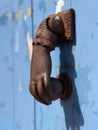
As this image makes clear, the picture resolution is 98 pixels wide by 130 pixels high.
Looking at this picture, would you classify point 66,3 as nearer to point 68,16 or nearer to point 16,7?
point 68,16

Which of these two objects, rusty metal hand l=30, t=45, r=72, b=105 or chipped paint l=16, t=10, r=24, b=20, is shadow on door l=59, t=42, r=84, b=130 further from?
chipped paint l=16, t=10, r=24, b=20

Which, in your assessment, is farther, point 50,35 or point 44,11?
point 44,11

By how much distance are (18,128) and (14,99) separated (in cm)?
10

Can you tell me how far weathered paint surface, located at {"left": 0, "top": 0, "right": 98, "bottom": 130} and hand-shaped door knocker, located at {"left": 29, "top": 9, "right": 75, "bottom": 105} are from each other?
23 millimetres

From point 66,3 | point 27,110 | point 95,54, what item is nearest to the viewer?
point 95,54

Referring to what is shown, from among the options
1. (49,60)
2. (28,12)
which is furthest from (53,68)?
(28,12)

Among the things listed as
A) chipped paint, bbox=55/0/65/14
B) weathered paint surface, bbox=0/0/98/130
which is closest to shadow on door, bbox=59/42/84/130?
weathered paint surface, bbox=0/0/98/130

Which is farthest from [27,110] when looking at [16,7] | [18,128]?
[16,7]

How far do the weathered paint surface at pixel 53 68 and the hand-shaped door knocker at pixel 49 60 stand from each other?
23 millimetres

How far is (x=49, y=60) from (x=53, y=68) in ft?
0.34

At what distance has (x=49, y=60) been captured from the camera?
1.06 m

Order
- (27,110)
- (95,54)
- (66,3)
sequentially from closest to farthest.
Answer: (95,54) < (66,3) < (27,110)

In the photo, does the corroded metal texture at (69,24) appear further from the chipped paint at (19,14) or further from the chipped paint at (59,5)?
the chipped paint at (19,14)

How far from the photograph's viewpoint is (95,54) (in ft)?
3.28
